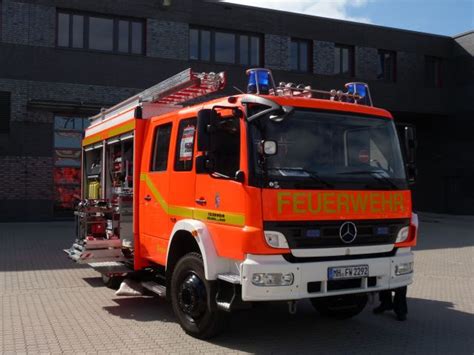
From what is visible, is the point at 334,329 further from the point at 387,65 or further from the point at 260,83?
the point at 387,65

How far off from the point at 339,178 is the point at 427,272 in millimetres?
6067

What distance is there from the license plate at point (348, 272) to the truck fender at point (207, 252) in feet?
3.32

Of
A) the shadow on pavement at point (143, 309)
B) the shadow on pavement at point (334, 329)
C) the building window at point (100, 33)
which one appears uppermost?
the building window at point (100, 33)

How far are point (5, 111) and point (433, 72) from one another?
20958mm

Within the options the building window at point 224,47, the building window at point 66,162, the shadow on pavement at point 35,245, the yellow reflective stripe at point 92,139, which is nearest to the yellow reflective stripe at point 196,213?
the yellow reflective stripe at point 92,139

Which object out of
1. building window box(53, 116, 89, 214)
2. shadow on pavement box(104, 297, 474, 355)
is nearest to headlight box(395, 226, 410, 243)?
shadow on pavement box(104, 297, 474, 355)

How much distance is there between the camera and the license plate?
→ 17.3 ft

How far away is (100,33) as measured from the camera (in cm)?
2023

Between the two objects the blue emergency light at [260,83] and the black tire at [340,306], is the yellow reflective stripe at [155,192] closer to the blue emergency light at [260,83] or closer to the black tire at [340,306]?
the blue emergency light at [260,83]

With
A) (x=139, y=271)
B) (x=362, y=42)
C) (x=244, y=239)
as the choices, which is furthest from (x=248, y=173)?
(x=362, y=42)

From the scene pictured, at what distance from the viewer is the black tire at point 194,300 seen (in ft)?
18.5

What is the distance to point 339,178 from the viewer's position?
5461mm

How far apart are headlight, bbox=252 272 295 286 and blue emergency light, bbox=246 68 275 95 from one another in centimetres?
189

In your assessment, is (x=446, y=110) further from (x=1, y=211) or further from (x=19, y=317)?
(x=19, y=317)
